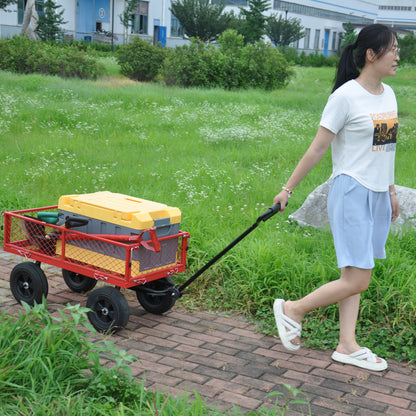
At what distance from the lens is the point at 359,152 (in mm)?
3635

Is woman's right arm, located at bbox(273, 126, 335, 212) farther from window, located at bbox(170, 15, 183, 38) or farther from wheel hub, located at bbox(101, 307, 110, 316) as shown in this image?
window, located at bbox(170, 15, 183, 38)

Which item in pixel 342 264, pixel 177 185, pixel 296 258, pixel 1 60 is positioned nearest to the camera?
pixel 342 264

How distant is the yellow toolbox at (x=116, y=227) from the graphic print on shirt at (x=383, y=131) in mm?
1555

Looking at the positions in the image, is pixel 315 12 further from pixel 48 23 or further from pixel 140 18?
pixel 48 23

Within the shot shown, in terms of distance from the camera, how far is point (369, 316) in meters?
4.46

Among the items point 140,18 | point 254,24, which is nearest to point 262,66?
point 254,24

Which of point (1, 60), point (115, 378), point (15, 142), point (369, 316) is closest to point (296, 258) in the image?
point (369, 316)

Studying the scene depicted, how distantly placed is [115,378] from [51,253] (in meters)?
1.78

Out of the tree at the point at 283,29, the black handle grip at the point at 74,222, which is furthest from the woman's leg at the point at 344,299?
the tree at the point at 283,29

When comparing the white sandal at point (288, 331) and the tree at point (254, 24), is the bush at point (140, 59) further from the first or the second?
the tree at point (254, 24)

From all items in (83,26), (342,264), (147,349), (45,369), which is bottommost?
(147,349)

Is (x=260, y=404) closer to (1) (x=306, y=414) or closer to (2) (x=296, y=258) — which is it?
(1) (x=306, y=414)

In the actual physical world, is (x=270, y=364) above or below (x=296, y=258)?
below

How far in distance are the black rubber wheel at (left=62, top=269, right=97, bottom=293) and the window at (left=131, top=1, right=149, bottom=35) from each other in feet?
176
